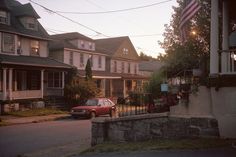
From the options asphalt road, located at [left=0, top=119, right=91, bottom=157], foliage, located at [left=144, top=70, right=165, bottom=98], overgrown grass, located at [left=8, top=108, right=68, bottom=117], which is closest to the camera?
asphalt road, located at [left=0, top=119, right=91, bottom=157]

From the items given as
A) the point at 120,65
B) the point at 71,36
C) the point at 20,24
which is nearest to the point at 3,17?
the point at 20,24

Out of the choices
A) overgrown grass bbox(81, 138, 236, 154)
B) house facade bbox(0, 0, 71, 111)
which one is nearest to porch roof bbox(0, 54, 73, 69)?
house facade bbox(0, 0, 71, 111)

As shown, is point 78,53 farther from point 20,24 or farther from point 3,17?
point 3,17

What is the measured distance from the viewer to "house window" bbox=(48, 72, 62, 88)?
4053 cm

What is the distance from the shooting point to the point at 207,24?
2217cm

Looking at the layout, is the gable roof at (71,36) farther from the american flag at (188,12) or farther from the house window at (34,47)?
the american flag at (188,12)

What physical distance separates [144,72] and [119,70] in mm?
26094

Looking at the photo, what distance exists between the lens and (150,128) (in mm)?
12391

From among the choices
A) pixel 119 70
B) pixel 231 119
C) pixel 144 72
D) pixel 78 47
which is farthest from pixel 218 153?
pixel 144 72

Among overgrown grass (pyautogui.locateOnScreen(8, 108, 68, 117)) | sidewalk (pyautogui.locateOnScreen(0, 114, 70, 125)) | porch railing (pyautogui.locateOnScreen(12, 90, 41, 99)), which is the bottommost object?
sidewalk (pyautogui.locateOnScreen(0, 114, 70, 125))

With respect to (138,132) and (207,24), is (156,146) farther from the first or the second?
(207,24)

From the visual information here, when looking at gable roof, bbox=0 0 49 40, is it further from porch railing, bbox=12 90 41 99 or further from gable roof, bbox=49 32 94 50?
porch railing, bbox=12 90 41 99

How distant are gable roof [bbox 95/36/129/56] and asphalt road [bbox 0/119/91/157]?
31.9m

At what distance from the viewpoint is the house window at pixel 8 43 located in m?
33.2
